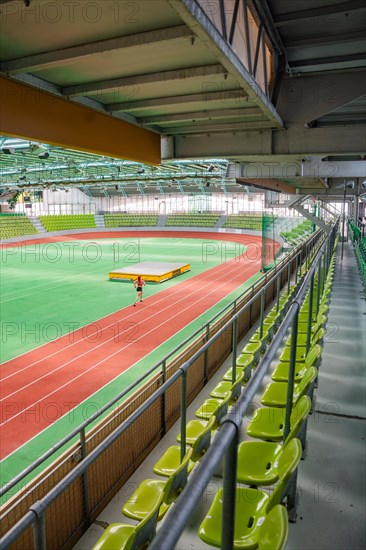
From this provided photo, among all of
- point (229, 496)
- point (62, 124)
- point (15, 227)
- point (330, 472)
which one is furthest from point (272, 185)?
point (15, 227)

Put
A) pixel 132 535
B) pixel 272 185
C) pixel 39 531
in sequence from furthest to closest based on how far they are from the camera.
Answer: pixel 272 185
pixel 132 535
pixel 39 531

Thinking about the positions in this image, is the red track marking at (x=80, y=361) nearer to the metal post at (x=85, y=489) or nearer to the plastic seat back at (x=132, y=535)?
the metal post at (x=85, y=489)

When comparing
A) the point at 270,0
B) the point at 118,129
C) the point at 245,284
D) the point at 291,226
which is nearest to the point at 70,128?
the point at 118,129

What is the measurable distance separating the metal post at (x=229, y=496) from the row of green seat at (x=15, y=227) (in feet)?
152

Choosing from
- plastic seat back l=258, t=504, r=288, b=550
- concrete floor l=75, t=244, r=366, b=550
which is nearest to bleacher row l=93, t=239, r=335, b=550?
plastic seat back l=258, t=504, r=288, b=550

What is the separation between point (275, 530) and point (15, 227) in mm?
48967

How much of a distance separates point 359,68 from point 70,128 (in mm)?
3834

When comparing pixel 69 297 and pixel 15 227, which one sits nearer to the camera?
pixel 69 297

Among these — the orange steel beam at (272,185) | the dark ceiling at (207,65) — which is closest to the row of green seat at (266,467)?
the dark ceiling at (207,65)

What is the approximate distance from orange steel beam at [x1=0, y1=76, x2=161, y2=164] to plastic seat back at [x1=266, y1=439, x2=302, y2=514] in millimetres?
3643

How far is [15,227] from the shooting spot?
4638cm

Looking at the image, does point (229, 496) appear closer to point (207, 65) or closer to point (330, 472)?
point (330, 472)

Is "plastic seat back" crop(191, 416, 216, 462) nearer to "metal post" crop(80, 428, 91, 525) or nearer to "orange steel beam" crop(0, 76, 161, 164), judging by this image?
"metal post" crop(80, 428, 91, 525)

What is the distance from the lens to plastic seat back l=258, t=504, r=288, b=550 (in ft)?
6.31
